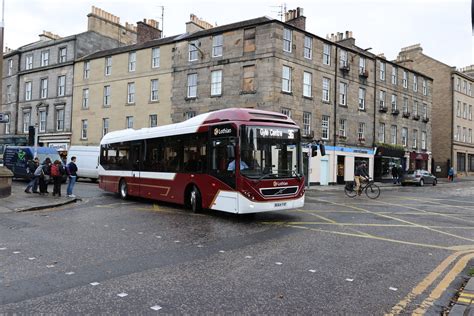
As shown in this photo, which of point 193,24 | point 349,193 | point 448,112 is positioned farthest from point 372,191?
point 448,112

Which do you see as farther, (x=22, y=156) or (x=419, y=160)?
(x=419, y=160)

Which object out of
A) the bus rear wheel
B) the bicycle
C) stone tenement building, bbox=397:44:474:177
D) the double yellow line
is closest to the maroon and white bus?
the bus rear wheel

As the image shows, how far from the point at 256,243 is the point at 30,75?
43.6 meters

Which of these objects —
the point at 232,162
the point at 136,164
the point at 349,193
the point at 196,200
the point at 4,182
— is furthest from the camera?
the point at 349,193

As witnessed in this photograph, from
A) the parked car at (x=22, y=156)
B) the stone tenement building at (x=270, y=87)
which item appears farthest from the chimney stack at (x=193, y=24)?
the parked car at (x=22, y=156)

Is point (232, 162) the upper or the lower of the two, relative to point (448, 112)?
lower

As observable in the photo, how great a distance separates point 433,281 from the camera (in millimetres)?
5402

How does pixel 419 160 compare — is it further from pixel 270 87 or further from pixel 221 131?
pixel 221 131

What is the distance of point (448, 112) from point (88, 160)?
41498mm

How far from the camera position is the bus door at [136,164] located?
14.7 m

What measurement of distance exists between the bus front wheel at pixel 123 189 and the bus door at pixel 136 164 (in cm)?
53

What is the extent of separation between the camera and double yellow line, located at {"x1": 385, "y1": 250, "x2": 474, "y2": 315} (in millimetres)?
4419

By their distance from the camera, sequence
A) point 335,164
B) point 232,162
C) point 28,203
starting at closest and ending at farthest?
point 232,162 → point 28,203 → point 335,164

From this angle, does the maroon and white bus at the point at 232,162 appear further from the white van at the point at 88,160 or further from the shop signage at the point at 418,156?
the shop signage at the point at 418,156
